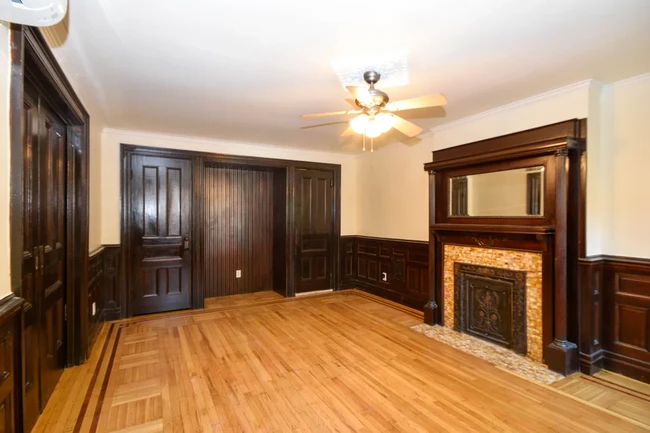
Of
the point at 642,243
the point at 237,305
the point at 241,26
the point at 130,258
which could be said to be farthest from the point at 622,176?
the point at 130,258

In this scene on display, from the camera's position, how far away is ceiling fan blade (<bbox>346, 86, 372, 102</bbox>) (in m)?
2.15

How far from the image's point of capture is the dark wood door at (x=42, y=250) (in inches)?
78.2

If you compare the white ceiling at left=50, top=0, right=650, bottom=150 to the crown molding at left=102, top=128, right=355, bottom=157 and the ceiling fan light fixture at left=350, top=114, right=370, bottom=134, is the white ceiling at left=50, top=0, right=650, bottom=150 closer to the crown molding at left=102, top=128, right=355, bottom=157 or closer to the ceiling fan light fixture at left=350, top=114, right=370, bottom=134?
the ceiling fan light fixture at left=350, top=114, right=370, bottom=134

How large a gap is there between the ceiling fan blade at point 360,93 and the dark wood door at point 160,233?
10.3 ft

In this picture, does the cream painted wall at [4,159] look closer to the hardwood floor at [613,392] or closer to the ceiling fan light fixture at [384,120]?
the ceiling fan light fixture at [384,120]

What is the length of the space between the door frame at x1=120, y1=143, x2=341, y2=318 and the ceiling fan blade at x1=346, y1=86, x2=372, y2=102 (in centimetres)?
303

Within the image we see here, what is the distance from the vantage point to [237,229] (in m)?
5.48

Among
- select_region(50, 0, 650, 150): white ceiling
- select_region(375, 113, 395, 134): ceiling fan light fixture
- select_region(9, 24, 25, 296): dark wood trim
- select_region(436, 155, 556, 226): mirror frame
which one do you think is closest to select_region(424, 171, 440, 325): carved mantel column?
select_region(436, 155, 556, 226): mirror frame

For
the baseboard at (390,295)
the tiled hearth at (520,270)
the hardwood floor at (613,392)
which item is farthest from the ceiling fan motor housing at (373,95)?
the baseboard at (390,295)

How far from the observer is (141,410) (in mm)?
2252

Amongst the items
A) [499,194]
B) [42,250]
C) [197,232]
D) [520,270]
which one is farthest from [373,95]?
[197,232]

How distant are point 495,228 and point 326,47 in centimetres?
233

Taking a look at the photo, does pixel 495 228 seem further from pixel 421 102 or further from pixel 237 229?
pixel 237 229

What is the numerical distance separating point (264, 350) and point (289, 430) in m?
1.26
